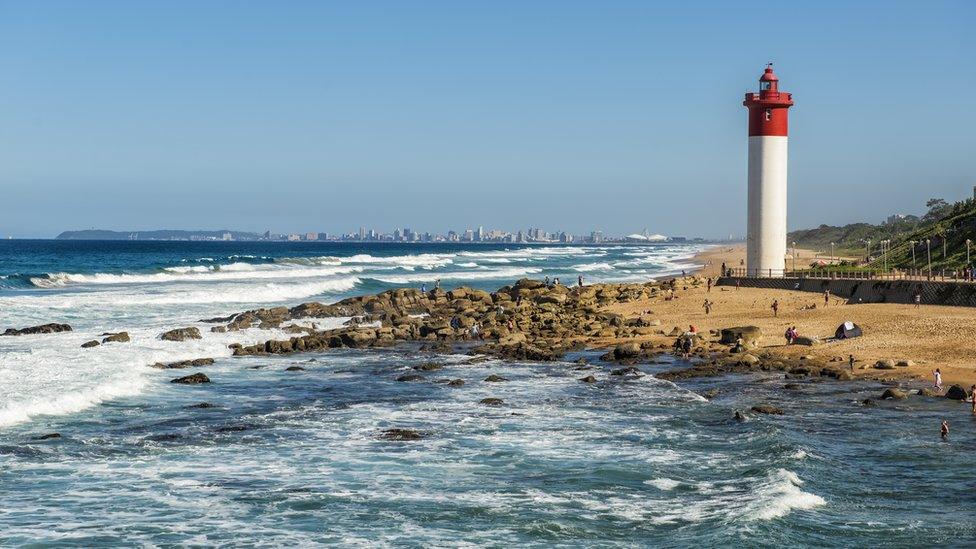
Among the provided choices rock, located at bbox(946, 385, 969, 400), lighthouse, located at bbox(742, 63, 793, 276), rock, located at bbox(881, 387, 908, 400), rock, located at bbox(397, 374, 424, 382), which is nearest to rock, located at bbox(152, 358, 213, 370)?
rock, located at bbox(397, 374, 424, 382)

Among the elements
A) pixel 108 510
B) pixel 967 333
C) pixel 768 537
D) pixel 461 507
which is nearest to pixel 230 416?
pixel 108 510

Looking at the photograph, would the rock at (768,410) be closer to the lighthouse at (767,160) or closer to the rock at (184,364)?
the rock at (184,364)

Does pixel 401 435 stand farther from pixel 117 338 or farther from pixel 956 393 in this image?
pixel 117 338

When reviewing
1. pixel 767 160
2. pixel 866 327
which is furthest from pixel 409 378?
pixel 767 160

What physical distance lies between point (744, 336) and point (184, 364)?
17037mm

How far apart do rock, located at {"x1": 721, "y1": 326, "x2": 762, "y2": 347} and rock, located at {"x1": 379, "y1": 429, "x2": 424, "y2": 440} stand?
1479cm

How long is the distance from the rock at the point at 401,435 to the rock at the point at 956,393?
12.0 m

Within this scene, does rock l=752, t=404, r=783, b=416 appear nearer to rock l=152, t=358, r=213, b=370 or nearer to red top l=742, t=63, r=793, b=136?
rock l=152, t=358, r=213, b=370

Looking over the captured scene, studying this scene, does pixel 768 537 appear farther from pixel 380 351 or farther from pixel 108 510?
pixel 380 351

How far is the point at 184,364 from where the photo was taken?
3031 cm

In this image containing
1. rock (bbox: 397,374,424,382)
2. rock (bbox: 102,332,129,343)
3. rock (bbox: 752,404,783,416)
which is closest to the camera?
rock (bbox: 752,404,783,416)

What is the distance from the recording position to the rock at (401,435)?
66.4 feet

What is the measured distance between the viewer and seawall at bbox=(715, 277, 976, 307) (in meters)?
35.5

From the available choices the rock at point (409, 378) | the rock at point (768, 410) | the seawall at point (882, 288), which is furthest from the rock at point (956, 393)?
the rock at point (409, 378)
